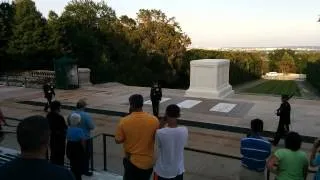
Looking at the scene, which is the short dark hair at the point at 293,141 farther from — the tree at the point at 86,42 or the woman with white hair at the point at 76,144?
the tree at the point at 86,42

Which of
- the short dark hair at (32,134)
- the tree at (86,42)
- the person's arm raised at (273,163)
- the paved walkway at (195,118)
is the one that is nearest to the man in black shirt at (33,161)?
the short dark hair at (32,134)

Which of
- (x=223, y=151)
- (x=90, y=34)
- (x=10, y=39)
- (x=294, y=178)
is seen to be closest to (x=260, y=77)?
(x=90, y=34)

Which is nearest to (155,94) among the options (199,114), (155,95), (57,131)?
(155,95)

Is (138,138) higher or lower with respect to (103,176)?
higher

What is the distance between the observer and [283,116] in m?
11.8

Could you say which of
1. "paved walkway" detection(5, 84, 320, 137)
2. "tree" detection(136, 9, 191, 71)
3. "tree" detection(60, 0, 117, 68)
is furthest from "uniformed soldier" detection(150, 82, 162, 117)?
"tree" detection(136, 9, 191, 71)

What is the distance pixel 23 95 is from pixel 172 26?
2907 centimetres

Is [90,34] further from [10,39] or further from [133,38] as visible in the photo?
[10,39]

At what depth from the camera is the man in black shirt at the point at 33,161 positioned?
97.7 inches

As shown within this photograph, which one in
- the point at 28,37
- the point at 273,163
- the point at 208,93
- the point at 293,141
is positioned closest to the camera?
the point at 293,141

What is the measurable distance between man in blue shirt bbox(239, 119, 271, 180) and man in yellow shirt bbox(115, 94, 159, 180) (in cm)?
120

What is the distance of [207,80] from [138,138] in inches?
616

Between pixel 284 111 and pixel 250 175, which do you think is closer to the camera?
pixel 250 175

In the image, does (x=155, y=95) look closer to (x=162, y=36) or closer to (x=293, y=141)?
(x=293, y=141)
